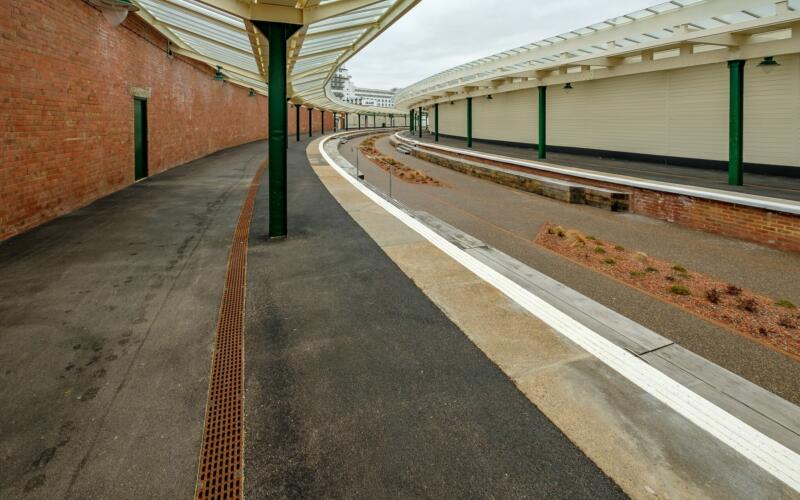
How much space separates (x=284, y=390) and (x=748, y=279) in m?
8.30

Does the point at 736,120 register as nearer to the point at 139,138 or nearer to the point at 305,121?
the point at 139,138

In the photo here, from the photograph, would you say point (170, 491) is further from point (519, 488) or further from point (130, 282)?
point (130, 282)

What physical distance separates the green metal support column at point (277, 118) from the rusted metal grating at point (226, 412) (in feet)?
8.51

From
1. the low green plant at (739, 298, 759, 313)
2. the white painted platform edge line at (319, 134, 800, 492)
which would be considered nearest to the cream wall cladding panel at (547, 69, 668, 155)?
the low green plant at (739, 298, 759, 313)

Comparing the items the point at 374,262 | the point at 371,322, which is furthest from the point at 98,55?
the point at 371,322

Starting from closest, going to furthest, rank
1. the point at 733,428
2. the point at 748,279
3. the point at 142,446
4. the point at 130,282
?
1. the point at 142,446
2. the point at 733,428
3. the point at 130,282
4. the point at 748,279

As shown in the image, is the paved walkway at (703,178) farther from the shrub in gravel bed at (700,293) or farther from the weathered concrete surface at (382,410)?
the weathered concrete surface at (382,410)

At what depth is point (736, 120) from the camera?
14172mm

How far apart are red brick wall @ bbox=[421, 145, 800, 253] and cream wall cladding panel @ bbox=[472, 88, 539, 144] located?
63.4ft

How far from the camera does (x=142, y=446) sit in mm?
2771

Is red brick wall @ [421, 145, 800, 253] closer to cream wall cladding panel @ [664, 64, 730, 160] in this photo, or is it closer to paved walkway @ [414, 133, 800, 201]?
paved walkway @ [414, 133, 800, 201]

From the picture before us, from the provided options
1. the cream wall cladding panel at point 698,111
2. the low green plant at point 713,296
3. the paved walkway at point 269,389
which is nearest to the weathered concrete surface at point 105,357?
the paved walkway at point 269,389

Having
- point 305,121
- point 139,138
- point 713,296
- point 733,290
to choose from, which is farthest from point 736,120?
point 305,121

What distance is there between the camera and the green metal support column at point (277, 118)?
24.0 ft
